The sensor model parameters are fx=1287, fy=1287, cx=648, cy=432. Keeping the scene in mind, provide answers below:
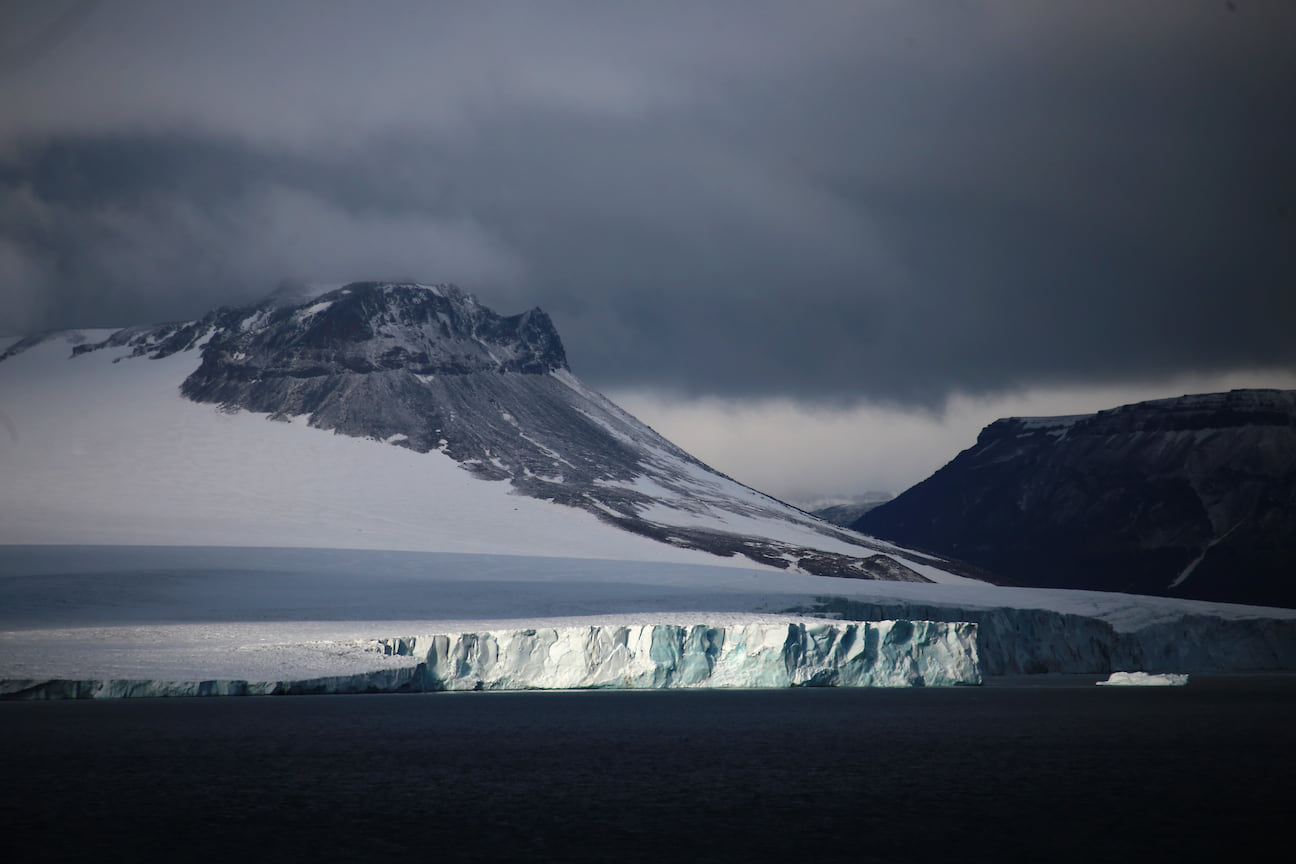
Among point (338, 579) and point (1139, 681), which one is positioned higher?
point (338, 579)

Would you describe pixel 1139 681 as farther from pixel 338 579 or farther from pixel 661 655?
pixel 338 579

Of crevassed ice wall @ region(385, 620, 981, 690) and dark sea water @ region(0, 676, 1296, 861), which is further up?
crevassed ice wall @ region(385, 620, 981, 690)

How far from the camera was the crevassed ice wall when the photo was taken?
67062 millimetres

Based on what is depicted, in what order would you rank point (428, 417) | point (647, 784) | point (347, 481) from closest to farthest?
point (647, 784) → point (347, 481) → point (428, 417)

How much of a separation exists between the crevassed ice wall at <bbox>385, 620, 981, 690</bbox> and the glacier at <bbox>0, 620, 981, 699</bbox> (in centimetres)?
5

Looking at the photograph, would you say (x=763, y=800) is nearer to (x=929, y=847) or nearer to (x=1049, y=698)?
(x=929, y=847)


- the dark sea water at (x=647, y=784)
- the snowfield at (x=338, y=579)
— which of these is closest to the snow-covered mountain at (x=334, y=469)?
→ the snowfield at (x=338, y=579)

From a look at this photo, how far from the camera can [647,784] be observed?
121 feet

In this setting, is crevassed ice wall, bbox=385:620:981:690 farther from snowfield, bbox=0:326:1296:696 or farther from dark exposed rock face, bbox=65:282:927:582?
dark exposed rock face, bbox=65:282:927:582

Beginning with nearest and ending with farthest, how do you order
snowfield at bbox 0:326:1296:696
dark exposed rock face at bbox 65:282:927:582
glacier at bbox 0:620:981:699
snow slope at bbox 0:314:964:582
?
snowfield at bbox 0:326:1296:696 < glacier at bbox 0:620:981:699 < snow slope at bbox 0:314:964:582 < dark exposed rock face at bbox 65:282:927:582

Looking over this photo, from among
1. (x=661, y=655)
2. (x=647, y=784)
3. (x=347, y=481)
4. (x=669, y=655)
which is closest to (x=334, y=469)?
(x=347, y=481)

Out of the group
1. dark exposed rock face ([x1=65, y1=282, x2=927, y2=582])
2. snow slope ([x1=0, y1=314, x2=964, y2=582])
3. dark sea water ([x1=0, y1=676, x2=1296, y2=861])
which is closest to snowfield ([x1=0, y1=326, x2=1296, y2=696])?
snow slope ([x1=0, y1=314, x2=964, y2=582])

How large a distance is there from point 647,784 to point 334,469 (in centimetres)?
13245

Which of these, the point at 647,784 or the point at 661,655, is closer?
the point at 647,784
